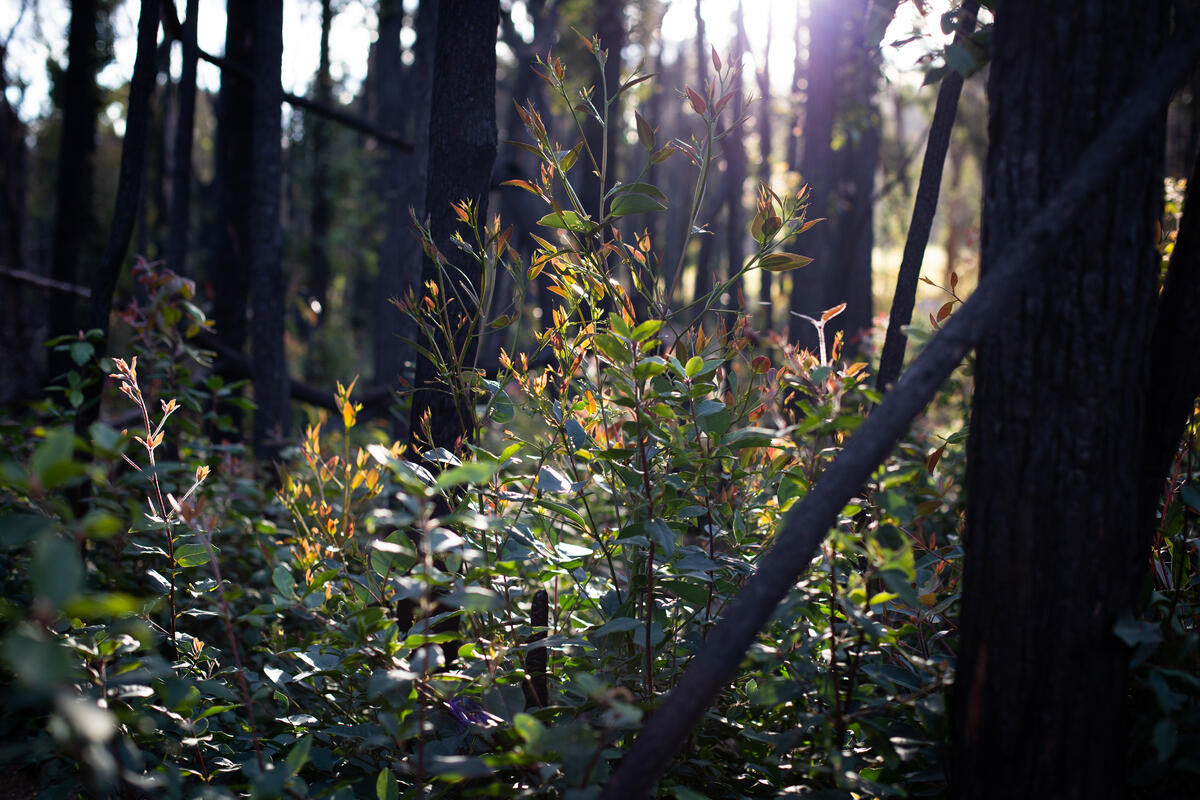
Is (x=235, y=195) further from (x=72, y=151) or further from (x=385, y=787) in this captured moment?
(x=385, y=787)

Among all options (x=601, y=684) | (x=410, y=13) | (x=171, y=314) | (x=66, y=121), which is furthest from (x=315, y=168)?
(x=601, y=684)

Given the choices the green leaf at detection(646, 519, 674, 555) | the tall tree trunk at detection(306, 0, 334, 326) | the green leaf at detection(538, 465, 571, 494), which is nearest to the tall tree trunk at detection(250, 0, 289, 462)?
the green leaf at detection(538, 465, 571, 494)

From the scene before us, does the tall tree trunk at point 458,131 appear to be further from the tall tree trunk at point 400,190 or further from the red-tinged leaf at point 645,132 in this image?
the red-tinged leaf at point 645,132

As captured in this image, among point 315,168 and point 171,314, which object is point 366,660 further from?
point 315,168

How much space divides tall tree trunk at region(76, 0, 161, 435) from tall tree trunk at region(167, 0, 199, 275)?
1813 mm

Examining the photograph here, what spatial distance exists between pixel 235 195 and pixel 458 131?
3.94 m

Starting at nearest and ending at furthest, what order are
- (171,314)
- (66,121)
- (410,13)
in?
(171,314) < (66,121) < (410,13)

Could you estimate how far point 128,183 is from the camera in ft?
10.2

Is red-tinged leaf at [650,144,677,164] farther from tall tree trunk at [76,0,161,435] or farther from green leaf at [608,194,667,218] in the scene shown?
tall tree trunk at [76,0,161,435]

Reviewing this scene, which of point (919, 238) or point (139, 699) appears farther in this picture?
point (919, 238)

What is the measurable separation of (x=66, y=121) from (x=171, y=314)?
3191 mm

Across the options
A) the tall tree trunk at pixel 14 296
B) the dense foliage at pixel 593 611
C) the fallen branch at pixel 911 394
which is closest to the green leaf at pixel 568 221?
the dense foliage at pixel 593 611

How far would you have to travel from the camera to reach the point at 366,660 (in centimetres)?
161

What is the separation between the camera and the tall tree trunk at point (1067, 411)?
128 centimetres
